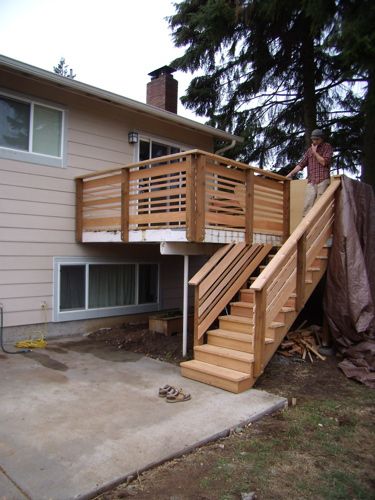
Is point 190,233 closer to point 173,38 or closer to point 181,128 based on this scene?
point 181,128

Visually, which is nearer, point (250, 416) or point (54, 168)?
point (250, 416)

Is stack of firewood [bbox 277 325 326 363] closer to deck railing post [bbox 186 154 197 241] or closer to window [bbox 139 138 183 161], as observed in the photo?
deck railing post [bbox 186 154 197 241]

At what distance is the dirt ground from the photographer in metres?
2.71

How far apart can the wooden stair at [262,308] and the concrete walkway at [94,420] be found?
0.24m

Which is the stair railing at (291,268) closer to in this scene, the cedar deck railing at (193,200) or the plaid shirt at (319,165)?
the plaid shirt at (319,165)

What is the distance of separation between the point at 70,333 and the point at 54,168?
2991 millimetres

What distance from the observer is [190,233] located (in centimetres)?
563

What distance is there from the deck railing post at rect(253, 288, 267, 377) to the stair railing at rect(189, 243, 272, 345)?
1008 mm

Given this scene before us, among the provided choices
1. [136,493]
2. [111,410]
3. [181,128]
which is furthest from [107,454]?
[181,128]

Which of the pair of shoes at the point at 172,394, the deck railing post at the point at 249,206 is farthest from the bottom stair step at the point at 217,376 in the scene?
the deck railing post at the point at 249,206

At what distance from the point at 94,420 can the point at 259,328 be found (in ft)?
6.56

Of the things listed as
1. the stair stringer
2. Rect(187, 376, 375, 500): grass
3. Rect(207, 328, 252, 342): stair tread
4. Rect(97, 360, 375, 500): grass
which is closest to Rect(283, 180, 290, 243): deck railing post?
the stair stringer

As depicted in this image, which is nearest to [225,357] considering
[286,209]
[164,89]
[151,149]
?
[286,209]

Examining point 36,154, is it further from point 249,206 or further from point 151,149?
point 249,206
